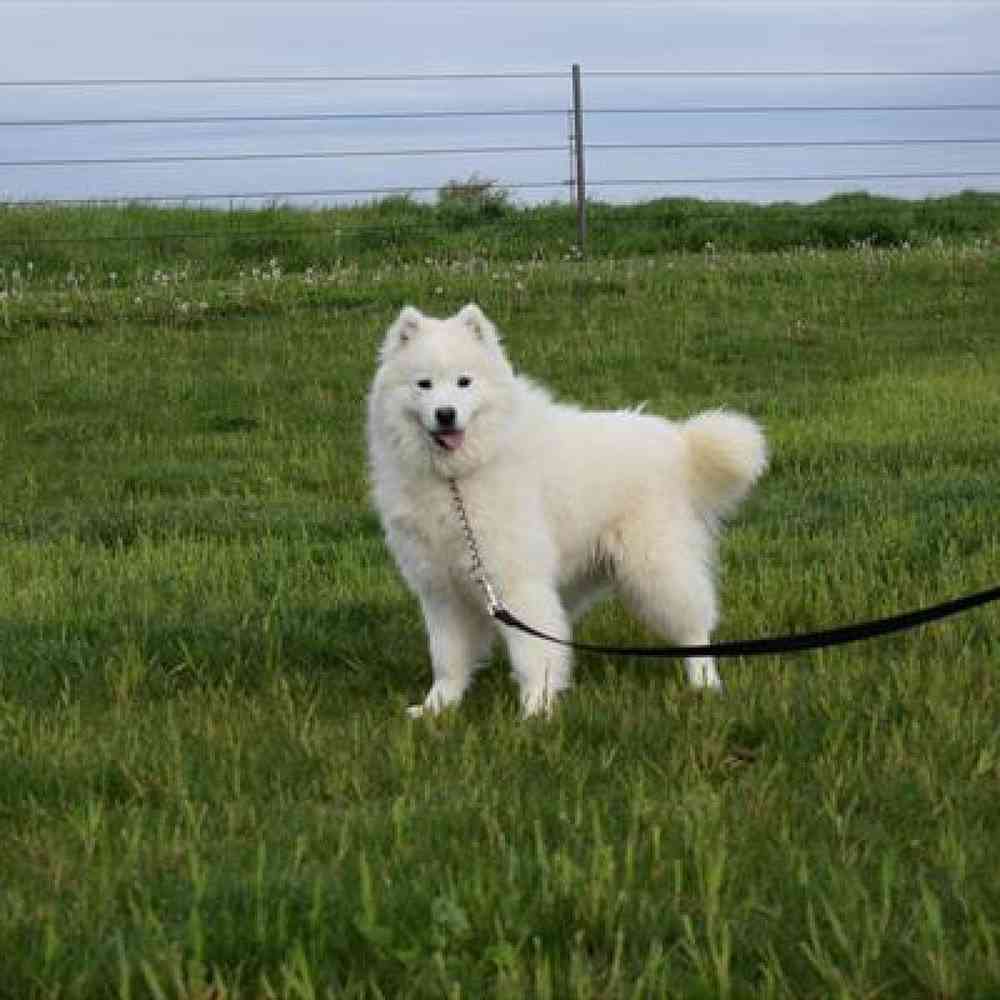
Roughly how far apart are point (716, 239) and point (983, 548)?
1350 cm

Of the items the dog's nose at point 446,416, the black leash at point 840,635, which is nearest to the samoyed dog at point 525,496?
the dog's nose at point 446,416

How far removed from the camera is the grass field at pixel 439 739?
2777mm

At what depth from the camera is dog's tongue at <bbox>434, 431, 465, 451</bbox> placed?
206 inches

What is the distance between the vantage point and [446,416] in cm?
516

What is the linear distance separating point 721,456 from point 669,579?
0.47m

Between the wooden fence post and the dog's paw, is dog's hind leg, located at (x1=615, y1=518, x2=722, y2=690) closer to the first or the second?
the dog's paw

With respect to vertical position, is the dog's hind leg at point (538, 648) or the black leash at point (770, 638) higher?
the black leash at point (770, 638)

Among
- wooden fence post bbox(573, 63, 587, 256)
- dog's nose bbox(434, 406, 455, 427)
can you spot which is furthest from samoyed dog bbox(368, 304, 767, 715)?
wooden fence post bbox(573, 63, 587, 256)

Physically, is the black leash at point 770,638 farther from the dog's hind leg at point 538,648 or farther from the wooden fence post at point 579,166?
the wooden fence post at point 579,166

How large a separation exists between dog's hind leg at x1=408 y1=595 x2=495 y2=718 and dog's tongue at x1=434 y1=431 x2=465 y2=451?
49 centimetres

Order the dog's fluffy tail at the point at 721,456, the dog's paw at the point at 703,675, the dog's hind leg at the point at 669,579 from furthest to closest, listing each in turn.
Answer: the dog's fluffy tail at the point at 721,456
the dog's hind leg at the point at 669,579
the dog's paw at the point at 703,675

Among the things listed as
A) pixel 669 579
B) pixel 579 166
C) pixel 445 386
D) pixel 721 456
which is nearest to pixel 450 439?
pixel 445 386

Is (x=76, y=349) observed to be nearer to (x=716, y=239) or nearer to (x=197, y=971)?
(x=716, y=239)

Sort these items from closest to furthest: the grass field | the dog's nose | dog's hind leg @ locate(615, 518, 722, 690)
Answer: the grass field → the dog's nose → dog's hind leg @ locate(615, 518, 722, 690)
